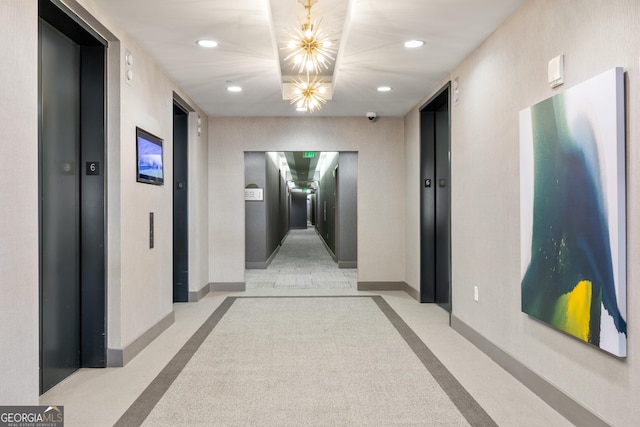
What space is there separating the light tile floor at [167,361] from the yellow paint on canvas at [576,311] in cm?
56

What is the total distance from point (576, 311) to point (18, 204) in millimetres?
3061

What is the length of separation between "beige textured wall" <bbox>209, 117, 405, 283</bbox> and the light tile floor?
6.44 ft

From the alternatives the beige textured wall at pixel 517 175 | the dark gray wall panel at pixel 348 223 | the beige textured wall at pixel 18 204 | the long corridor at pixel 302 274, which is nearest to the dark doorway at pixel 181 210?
the long corridor at pixel 302 274

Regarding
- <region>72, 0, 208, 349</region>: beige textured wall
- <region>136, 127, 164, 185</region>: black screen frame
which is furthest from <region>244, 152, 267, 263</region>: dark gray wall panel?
<region>136, 127, 164, 185</region>: black screen frame

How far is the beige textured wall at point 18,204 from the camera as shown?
221cm

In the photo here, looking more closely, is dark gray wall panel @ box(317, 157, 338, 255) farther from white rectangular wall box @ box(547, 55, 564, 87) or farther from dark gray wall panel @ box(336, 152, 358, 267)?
white rectangular wall box @ box(547, 55, 564, 87)

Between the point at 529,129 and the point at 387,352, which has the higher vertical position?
the point at 529,129

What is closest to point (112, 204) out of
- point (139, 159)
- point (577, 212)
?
point (139, 159)

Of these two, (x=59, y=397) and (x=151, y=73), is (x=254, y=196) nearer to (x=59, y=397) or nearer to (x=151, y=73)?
(x=151, y=73)

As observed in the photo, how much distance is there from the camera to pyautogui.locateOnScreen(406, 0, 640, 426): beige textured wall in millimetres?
2203

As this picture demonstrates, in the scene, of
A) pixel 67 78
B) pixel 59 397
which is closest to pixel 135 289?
pixel 59 397

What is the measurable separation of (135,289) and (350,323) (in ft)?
7.48

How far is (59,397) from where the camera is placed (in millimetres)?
3010

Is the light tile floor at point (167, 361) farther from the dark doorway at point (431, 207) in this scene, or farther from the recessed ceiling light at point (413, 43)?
the recessed ceiling light at point (413, 43)
